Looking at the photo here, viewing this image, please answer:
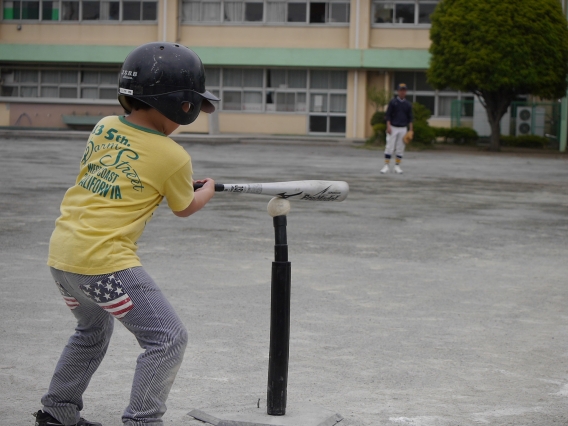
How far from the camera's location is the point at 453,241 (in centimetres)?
1045

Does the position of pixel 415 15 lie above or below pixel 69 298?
above

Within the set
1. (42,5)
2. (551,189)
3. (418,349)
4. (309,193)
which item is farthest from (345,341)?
(42,5)

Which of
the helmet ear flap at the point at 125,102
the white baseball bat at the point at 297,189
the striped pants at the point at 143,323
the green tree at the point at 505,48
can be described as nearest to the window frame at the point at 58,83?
the green tree at the point at 505,48

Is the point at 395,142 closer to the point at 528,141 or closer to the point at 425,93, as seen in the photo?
the point at 528,141

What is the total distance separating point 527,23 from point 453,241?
80.3 ft

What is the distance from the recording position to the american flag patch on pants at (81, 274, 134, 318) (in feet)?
11.5

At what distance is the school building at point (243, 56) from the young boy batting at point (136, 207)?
127 ft

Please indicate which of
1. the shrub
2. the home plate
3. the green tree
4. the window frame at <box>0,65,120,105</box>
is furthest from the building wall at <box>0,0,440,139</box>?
the home plate

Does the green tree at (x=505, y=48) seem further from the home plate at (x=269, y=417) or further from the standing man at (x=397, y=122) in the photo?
the home plate at (x=269, y=417)

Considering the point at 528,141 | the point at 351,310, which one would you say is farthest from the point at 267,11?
the point at 351,310

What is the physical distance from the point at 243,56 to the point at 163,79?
41140mm

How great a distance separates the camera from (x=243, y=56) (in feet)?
145

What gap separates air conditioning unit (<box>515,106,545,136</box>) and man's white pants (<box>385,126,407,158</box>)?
1866cm

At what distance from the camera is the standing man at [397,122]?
68.4 feet
